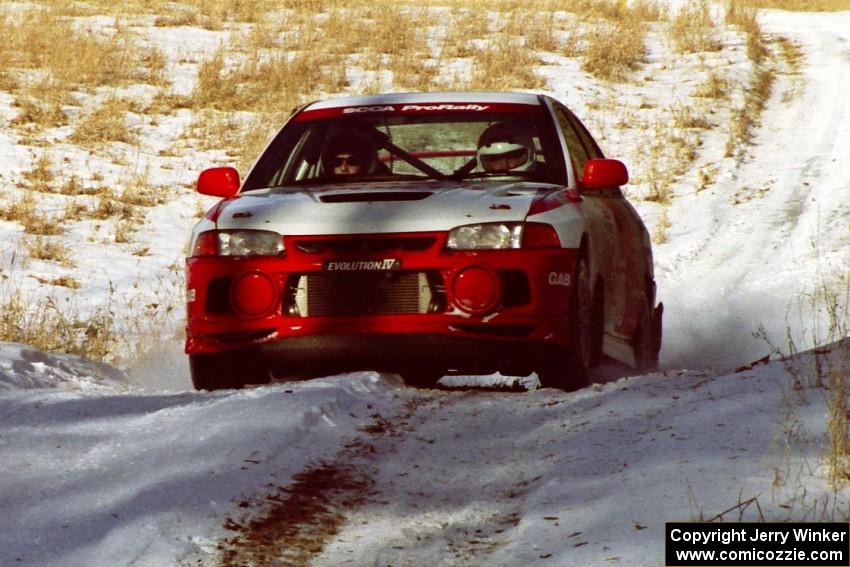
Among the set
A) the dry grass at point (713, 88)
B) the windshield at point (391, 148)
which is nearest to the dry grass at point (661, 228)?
the dry grass at point (713, 88)

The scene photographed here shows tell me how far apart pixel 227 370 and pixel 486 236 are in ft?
4.80

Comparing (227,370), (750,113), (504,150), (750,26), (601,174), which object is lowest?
(750,113)

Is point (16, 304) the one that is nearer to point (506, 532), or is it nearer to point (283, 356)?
point (283, 356)

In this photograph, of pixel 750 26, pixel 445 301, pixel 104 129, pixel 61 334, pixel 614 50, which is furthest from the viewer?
pixel 750 26

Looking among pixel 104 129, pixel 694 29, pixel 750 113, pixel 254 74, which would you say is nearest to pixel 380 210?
pixel 104 129

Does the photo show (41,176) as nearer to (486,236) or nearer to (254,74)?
(254,74)

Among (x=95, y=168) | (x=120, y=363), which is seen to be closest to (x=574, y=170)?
(x=120, y=363)

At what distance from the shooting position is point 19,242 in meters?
14.1

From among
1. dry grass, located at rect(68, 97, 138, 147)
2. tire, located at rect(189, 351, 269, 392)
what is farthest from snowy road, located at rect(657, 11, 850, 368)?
dry grass, located at rect(68, 97, 138, 147)

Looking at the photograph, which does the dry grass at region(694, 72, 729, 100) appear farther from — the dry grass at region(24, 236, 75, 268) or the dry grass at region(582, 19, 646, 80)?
the dry grass at region(24, 236, 75, 268)

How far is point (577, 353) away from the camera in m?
6.75

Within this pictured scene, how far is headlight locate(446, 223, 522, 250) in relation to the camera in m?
6.51

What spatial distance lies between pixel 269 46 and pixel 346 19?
2.34m

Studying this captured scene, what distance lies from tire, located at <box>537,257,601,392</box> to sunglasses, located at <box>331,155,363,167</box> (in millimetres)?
1435
